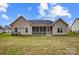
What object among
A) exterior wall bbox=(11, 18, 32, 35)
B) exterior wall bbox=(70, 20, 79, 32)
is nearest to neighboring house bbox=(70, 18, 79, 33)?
exterior wall bbox=(70, 20, 79, 32)

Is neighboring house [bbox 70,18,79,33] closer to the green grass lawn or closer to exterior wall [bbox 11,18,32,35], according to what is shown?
the green grass lawn

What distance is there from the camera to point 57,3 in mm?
2916

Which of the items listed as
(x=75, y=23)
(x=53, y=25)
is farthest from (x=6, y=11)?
(x=75, y=23)

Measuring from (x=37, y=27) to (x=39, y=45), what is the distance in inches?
6.9

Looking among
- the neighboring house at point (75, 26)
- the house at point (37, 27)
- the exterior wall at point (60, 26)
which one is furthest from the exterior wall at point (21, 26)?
the neighboring house at point (75, 26)

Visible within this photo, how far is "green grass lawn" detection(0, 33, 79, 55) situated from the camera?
9.57 feet

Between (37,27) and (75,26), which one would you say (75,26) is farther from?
(37,27)

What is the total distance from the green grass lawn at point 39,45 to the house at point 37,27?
5 centimetres

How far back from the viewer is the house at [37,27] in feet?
9.66

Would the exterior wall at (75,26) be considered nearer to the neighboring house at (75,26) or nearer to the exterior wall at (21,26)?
the neighboring house at (75,26)

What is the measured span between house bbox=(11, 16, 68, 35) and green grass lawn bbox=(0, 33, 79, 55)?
52 millimetres

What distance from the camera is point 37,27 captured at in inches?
117

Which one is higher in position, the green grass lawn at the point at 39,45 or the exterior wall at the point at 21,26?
the exterior wall at the point at 21,26

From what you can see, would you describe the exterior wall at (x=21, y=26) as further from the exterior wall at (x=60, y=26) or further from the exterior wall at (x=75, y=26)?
the exterior wall at (x=75, y=26)
